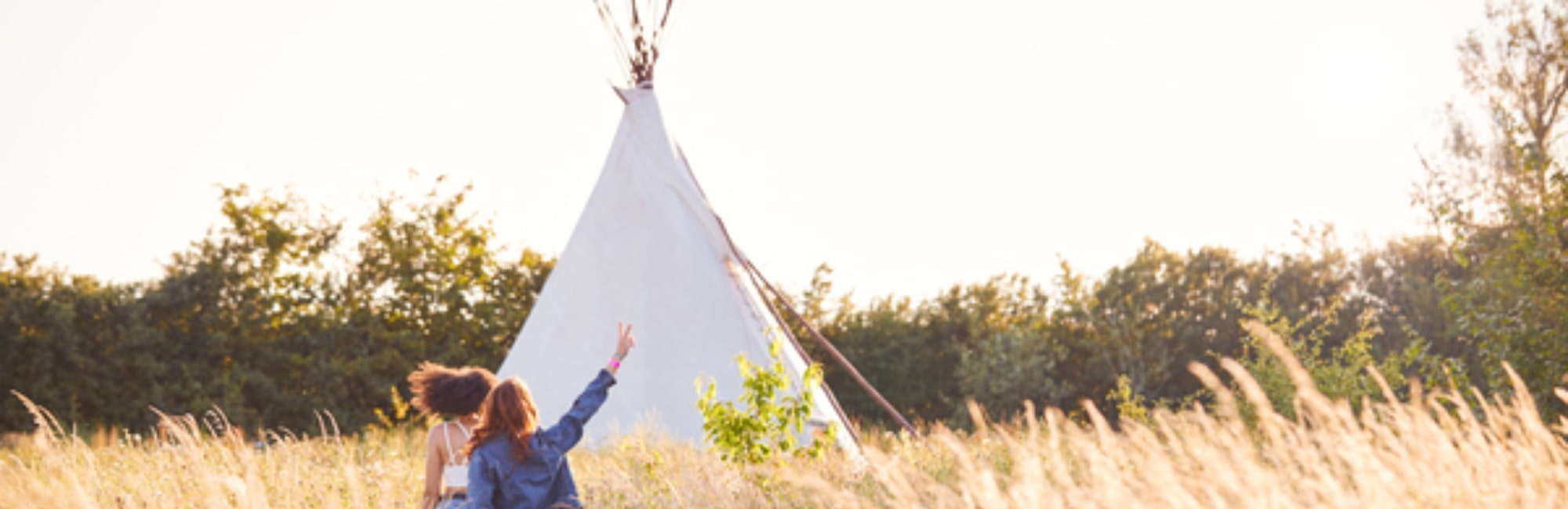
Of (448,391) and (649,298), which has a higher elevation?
(649,298)

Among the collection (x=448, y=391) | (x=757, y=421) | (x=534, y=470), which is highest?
(x=448, y=391)

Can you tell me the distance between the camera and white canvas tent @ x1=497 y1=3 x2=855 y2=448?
26.4 feet

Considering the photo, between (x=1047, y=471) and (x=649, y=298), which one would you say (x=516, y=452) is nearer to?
(x=1047, y=471)

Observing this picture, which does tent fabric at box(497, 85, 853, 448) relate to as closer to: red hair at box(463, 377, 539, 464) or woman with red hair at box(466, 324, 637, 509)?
woman with red hair at box(466, 324, 637, 509)

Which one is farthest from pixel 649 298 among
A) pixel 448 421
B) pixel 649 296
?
pixel 448 421

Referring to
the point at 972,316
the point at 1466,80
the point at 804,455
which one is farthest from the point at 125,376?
the point at 1466,80

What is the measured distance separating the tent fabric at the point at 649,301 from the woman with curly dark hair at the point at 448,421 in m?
3.36

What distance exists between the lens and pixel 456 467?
447cm

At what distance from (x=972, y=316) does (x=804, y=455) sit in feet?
26.8

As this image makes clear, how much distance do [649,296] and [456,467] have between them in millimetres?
3758

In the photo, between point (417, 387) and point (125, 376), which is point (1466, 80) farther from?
point (125, 376)

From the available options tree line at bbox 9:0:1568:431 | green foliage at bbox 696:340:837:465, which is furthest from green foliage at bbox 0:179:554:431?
green foliage at bbox 696:340:837:465

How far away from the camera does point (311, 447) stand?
6.70 meters

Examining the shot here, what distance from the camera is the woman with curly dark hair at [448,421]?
14.5ft
